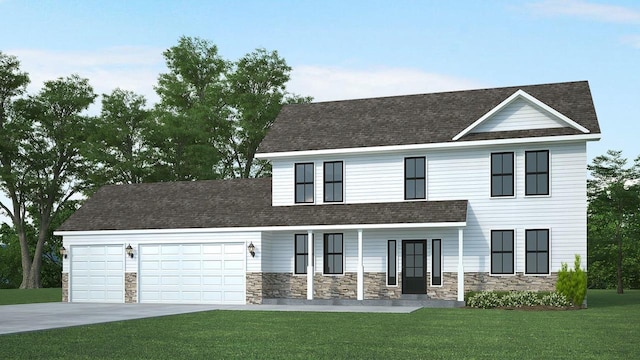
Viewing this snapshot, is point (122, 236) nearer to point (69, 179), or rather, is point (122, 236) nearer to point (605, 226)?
point (69, 179)

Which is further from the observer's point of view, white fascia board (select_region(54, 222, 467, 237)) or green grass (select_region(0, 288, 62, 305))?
green grass (select_region(0, 288, 62, 305))

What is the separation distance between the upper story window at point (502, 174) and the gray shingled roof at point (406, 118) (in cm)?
86

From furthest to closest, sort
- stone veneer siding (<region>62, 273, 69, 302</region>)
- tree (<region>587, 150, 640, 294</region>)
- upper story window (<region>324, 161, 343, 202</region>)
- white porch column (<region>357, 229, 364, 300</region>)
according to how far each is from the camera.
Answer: tree (<region>587, 150, 640, 294</region>)
stone veneer siding (<region>62, 273, 69, 302</region>)
upper story window (<region>324, 161, 343, 202</region>)
white porch column (<region>357, 229, 364, 300</region>)

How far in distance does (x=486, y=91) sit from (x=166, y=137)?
26.1 meters

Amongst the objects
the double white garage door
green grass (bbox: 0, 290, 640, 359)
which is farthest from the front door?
green grass (bbox: 0, 290, 640, 359)

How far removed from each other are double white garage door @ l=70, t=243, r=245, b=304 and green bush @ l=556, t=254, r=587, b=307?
39.6ft

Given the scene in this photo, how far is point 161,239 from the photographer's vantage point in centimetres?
3319

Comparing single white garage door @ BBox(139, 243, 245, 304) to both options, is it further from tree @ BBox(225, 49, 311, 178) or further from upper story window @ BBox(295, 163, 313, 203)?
tree @ BBox(225, 49, 311, 178)

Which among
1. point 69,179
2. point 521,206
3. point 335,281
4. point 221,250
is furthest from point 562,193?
point 69,179

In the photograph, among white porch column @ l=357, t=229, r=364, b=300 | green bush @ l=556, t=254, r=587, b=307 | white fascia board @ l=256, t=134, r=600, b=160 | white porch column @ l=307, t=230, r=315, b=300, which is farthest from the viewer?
white porch column @ l=307, t=230, r=315, b=300

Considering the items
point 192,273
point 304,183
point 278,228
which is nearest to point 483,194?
point 304,183

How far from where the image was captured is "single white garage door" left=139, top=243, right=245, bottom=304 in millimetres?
31984

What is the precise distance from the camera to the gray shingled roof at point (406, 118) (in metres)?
30.4

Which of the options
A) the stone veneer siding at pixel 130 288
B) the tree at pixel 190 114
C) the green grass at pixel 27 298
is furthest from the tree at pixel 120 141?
the stone veneer siding at pixel 130 288
